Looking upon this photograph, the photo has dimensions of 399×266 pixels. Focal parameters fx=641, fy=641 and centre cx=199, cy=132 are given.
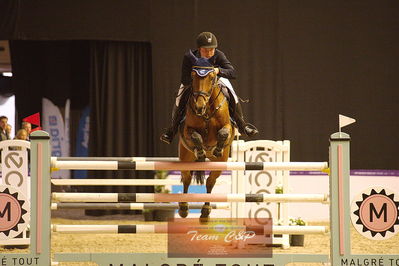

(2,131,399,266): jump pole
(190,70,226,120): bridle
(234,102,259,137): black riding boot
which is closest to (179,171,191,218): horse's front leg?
(234,102,259,137): black riding boot

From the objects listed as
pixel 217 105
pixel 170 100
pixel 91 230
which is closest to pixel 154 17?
pixel 170 100

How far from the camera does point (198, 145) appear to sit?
3871mm

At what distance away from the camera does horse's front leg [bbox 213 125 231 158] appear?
12.8 ft

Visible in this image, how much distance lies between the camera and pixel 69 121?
1013cm

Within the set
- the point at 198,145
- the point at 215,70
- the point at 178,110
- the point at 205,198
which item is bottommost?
the point at 205,198

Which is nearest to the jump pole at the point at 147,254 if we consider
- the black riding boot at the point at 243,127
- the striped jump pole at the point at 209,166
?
the striped jump pole at the point at 209,166

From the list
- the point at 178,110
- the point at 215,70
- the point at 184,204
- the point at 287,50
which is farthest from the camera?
the point at 287,50

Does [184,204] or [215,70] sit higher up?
[215,70]

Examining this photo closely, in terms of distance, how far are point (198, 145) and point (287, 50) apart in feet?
15.9

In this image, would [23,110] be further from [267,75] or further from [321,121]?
[321,121]

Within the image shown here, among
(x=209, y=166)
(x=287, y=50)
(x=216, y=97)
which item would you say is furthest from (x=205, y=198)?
(x=287, y=50)

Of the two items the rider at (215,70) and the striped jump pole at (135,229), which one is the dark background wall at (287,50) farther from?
the striped jump pole at (135,229)

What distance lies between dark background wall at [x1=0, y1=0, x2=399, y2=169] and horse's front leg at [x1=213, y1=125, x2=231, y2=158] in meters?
4.52

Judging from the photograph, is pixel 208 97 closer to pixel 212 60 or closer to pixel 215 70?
pixel 215 70
